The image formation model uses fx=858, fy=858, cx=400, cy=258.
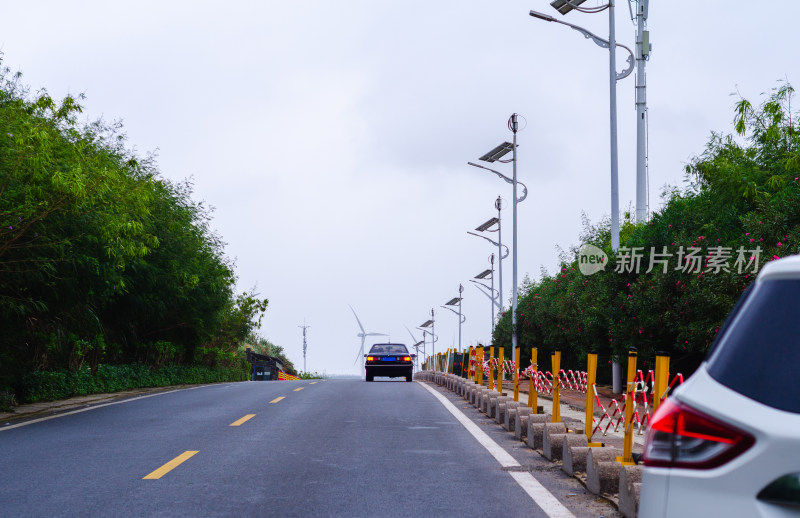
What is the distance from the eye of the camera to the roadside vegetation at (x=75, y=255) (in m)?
13.9

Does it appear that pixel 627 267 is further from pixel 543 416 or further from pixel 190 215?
pixel 190 215

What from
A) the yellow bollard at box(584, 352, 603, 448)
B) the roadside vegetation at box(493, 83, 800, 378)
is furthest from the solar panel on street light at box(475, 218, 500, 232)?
the yellow bollard at box(584, 352, 603, 448)

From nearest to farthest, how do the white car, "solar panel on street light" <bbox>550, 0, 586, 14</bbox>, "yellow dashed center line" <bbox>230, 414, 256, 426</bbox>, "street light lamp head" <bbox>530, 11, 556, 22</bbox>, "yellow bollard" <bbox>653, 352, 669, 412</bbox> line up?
the white car < "yellow bollard" <bbox>653, 352, 669, 412</bbox> < "yellow dashed center line" <bbox>230, 414, 256, 426</bbox> < "street light lamp head" <bbox>530, 11, 556, 22</bbox> < "solar panel on street light" <bbox>550, 0, 586, 14</bbox>

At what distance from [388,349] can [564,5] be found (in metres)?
16.1

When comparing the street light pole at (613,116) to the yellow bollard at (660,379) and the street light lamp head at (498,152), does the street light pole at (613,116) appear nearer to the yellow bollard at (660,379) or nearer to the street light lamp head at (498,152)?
the street light lamp head at (498,152)

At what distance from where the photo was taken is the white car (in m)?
2.35

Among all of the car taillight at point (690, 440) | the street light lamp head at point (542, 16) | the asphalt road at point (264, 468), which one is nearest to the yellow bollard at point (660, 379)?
the asphalt road at point (264, 468)

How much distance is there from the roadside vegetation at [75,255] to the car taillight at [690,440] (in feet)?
40.6

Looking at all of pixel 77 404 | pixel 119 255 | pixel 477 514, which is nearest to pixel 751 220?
pixel 477 514

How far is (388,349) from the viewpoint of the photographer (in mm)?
34344

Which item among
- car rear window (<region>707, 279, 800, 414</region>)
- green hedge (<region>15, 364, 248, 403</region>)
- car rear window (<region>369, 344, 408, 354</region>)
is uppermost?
car rear window (<region>369, 344, 408, 354</region>)

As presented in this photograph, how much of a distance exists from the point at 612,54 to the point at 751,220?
28.3 feet

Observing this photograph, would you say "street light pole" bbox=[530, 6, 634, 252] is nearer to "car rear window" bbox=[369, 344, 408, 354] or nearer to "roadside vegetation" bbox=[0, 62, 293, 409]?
"roadside vegetation" bbox=[0, 62, 293, 409]

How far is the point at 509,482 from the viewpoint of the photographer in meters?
8.01
